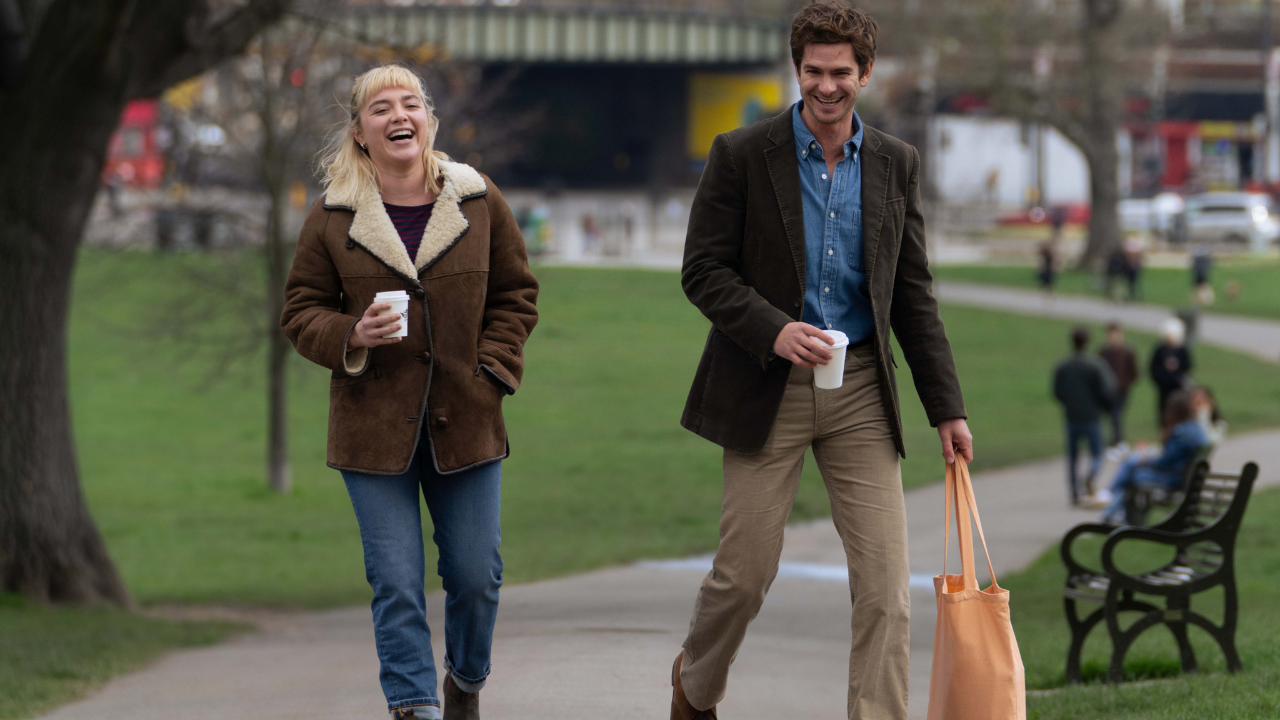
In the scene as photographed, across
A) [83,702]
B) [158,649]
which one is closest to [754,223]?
[83,702]

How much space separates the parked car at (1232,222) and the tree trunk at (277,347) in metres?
38.2

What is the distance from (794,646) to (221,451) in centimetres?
1525

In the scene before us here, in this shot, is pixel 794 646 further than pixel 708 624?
Yes

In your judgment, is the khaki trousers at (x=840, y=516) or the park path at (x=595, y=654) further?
the park path at (x=595, y=654)

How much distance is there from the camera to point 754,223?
3799 millimetres

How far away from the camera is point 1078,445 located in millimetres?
13727

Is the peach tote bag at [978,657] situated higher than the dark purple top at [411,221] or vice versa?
the dark purple top at [411,221]

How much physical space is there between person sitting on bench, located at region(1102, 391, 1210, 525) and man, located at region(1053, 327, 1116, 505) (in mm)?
2754

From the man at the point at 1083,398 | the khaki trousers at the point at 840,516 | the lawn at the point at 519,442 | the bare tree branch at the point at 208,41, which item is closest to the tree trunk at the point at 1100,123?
the lawn at the point at 519,442

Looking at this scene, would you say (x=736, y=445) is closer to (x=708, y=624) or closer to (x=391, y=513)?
(x=708, y=624)

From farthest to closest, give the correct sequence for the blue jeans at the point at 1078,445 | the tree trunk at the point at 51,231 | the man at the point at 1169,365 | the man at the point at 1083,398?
1. the man at the point at 1169,365
2. the man at the point at 1083,398
3. the blue jeans at the point at 1078,445
4. the tree trunk at the point at 51,231

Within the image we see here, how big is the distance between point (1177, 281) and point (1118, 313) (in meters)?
7.17

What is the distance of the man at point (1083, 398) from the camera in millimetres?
13680

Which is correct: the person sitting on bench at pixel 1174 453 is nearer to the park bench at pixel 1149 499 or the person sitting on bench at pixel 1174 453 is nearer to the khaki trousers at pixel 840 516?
the park bench at pixel 1149 499
